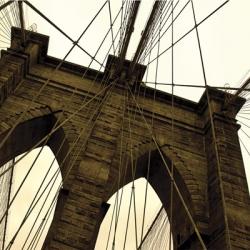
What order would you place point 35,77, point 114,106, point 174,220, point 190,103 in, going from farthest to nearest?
point 190,103
point 35,77
point 114,106
point 174,220

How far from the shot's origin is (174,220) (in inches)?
332

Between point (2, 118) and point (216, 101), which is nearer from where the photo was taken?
point (2, 118)

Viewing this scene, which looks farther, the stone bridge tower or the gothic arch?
the gothic arch

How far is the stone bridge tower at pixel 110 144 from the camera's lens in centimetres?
658

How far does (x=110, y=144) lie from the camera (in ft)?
25.8

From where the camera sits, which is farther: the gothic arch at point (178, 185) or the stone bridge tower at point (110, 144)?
the gothic arch at point (178, 185)

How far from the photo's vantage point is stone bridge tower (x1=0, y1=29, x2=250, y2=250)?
6.58m

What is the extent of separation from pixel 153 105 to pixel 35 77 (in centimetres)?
358

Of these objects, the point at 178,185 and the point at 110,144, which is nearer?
the point at 110,144

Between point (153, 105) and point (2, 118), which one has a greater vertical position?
point (153, 105)

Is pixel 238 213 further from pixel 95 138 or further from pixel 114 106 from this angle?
pixel 114 106

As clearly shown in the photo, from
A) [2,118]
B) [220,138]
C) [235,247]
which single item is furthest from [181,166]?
[2,118]

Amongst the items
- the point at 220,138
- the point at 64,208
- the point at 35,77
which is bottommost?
the point at 64,208

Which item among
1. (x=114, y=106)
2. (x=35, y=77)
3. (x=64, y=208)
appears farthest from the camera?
(x=35, y=77)
